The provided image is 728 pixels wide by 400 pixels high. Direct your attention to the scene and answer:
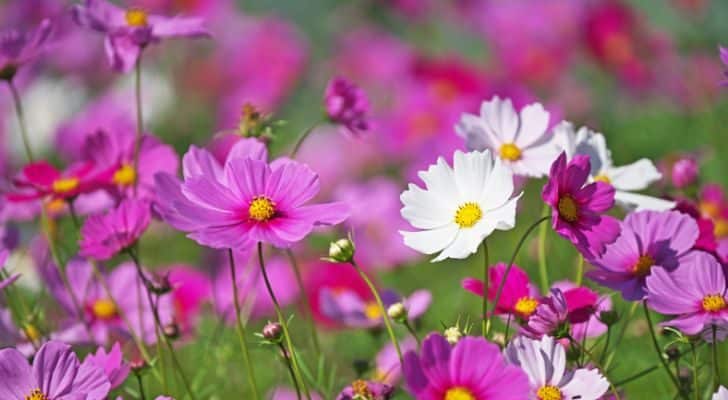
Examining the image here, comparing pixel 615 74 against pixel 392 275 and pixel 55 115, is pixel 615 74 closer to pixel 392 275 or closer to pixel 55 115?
pixel 392 275

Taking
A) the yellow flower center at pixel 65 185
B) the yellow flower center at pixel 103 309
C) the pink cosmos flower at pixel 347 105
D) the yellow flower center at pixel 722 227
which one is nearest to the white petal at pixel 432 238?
the pink cosmos flower at pixel 347 105

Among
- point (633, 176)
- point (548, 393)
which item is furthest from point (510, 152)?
point (548, 393)

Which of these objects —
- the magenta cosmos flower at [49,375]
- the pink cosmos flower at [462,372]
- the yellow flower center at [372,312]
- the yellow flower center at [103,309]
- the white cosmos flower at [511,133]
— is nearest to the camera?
the pink cosmos flower at [462,372]

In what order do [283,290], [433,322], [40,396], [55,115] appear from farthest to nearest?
[55,115]
[283,290]
[433,322]
[40,396]

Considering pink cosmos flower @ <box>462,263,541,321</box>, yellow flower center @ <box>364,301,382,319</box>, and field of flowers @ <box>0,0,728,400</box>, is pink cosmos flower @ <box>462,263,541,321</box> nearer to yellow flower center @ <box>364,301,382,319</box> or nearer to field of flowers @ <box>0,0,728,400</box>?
field of flowers @ <box>0,0,728,400</box>

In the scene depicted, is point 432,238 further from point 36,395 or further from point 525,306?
point 36,395

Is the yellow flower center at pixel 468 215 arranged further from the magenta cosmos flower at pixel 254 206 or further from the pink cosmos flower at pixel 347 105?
the pink cosmos flower at pixel 347 105

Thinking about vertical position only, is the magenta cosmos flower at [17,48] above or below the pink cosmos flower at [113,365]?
above

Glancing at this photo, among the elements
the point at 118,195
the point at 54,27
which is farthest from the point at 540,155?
the point at 54,27
